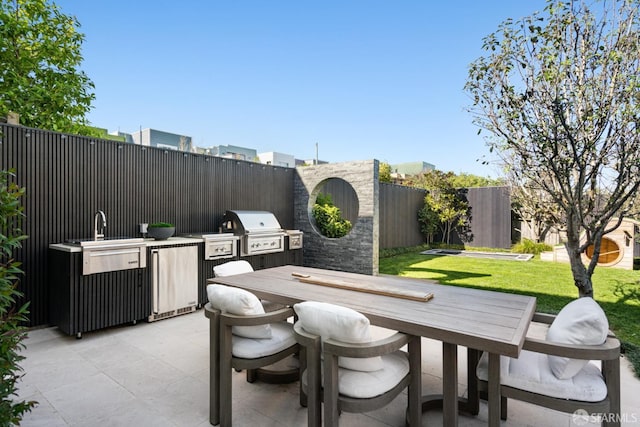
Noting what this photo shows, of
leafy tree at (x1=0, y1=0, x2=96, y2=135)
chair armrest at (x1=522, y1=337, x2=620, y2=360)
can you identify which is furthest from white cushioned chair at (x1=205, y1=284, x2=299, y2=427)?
leafy tree at (x1=0, y1=0, x2=96, y2=135)

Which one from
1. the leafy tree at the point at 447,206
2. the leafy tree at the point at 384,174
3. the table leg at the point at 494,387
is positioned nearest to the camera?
the table leg at the point at 494,387

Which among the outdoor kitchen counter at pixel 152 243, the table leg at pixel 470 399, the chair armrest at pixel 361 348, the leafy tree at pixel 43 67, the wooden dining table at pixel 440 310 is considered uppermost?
the leafy tree at pixel 43 67

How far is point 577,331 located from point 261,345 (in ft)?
6.05

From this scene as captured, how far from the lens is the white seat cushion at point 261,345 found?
219 cm

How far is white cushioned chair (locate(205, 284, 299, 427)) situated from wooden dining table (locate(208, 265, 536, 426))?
7 cm

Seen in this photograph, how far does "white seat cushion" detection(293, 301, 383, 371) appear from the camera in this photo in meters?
1.68

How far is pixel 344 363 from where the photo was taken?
188 cm

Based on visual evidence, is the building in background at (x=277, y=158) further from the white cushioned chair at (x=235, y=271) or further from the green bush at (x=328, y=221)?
the white cushioned chair at (x=235, y=271)

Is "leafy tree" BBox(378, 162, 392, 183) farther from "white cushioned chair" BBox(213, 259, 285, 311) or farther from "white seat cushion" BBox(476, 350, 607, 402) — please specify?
"white seat cushion" BBox(476, 350, 607, 402)

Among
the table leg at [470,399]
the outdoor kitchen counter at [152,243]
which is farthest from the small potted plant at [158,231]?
the table leg at [470,399]

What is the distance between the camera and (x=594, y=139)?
3.10 metres

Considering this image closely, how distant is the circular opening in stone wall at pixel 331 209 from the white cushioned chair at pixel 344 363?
17.1 feet

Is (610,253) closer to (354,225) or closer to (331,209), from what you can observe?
(354,225)

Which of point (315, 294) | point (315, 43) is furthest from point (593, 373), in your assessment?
point (315, 43)
